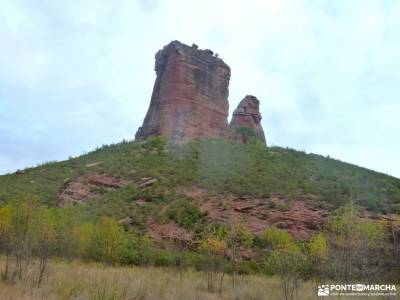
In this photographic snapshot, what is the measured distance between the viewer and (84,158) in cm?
4553

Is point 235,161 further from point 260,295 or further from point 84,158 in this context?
point 260,295

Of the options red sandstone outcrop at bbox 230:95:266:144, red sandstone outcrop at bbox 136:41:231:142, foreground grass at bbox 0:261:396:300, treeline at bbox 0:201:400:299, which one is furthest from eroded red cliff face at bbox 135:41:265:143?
foreground grass at bbox 0:261:396:300

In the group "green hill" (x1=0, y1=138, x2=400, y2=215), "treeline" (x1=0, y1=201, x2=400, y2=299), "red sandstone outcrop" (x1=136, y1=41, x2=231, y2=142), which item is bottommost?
"treeline" (x1=0, y1=201, x2=400, y2=299)

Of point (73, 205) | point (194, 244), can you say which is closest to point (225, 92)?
point (73, 205)

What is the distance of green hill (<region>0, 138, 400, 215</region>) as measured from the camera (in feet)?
105

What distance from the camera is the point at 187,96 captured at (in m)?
50.1

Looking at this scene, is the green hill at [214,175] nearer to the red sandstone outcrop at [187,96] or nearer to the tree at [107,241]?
the red sandstone outcrop at [187,96]

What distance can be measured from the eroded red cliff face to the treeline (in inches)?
895

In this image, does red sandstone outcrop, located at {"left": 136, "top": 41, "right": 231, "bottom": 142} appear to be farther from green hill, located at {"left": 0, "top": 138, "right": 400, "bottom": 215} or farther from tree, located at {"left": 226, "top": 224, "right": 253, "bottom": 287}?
tree, located at {"left": 226, "top": 224, "right": 253, "bottom": 287}

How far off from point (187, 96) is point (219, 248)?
1174 inches

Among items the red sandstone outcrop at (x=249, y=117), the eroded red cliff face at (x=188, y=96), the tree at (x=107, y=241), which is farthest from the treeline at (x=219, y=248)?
the red sandstone outcrop at (x=249, y=117)

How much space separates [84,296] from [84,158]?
37.5 m

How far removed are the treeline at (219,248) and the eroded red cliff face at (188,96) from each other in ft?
74.6

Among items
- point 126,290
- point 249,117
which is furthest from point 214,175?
point 249,117
